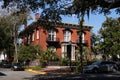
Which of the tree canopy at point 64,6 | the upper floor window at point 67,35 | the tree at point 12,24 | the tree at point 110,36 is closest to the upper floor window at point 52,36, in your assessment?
the upper floor window at point 67,35

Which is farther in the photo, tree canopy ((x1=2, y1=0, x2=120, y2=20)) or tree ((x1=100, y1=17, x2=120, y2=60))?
tree ((x1=100, y1=17, x2=120, y2=60))

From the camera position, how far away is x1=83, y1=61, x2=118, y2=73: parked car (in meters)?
38.7

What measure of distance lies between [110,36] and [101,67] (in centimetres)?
2694

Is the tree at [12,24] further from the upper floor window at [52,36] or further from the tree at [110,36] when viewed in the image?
the tree at [110,36]

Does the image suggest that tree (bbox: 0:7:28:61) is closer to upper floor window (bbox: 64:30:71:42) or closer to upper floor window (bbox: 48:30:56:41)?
upper floor window (bbox: 48:30:56:41)

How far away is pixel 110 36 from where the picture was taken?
214 ft

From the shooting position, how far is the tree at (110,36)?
62884mm

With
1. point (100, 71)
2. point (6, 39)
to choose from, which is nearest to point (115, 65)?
point (100, 71)

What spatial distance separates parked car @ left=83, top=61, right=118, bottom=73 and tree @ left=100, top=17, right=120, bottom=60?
72.5ft

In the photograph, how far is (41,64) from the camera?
56656mm

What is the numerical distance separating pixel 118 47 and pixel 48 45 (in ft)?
44.6

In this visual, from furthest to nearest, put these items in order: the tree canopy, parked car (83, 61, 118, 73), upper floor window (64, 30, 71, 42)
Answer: upper floor window (64, 30, 71, 42) < parked car (83, 61, 118, 73) < the tree canopy

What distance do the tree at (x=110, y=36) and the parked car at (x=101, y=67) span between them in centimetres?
2210

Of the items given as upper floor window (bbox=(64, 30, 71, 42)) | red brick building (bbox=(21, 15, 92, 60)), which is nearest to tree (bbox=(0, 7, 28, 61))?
red brick building (bbox=(21, 15, 92, 60))
